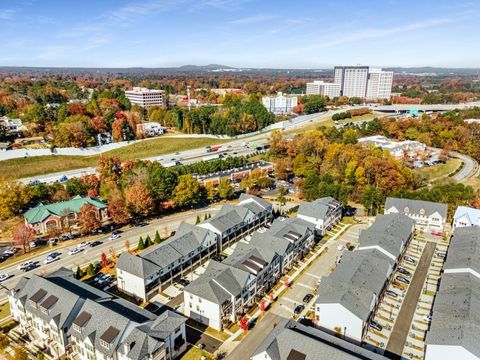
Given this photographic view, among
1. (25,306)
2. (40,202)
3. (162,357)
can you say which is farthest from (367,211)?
(40,202)

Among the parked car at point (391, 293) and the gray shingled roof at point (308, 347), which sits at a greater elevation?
Result: the gray shingled roof at point (308, 347)

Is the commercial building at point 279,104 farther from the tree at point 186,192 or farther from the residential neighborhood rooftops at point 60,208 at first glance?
the residential neighborhood rooftops at point 60,208

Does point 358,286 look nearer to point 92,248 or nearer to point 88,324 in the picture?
point 88,324

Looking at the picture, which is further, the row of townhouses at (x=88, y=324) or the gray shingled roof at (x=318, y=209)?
the gray shingled roof at (x=318, y=209)

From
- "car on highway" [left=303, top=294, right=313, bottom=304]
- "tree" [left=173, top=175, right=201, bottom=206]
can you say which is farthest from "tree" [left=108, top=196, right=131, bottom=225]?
"car on highway" [left=303, top=294, right=313, bottom=304]

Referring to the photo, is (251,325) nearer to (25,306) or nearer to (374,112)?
(25,306)

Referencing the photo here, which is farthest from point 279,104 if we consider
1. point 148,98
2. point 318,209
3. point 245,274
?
point 245,274

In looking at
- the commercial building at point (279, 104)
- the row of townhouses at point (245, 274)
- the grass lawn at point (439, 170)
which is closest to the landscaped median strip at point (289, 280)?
the row of townhouses at point (245, 274)
